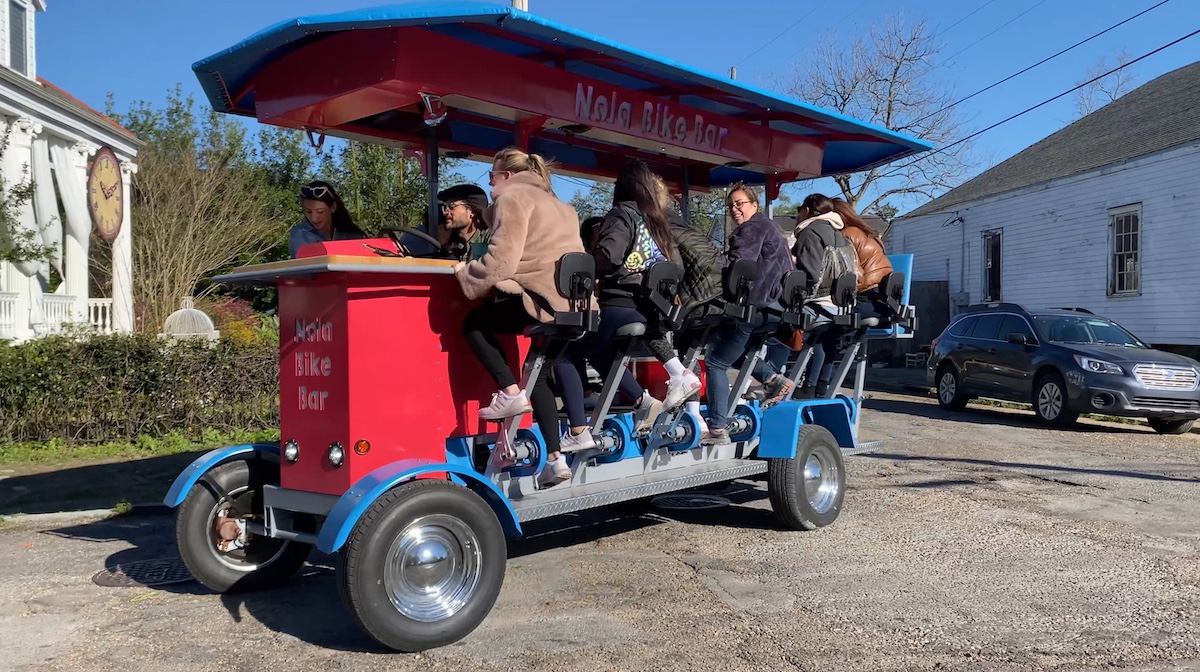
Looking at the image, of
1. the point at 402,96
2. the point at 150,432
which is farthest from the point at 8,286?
the point at 402,96

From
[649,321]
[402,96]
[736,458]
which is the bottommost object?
[736,458]

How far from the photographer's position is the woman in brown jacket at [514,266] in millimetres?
4594

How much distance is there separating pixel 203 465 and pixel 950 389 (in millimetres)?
12789

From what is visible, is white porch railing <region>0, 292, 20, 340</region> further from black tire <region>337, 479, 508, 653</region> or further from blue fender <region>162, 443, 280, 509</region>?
black tire <region>337, 479, 508, 653</region>

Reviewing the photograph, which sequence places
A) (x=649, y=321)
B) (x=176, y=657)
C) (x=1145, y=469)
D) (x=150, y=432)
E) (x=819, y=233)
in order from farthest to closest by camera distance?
1. (x=150, y=432)
2. (x=1145, y=469)
3. (x=819, y=233)
4. (x=649, y=321)
5. (x=176, y=657)

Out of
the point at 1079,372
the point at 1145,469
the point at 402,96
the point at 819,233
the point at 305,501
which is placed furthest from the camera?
the point at 1079,372

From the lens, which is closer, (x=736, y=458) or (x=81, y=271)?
(x=736, y=458)

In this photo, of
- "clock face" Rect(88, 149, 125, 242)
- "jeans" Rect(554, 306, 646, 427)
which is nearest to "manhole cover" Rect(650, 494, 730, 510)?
"jeans" Rect(554, 306, 646, 427)

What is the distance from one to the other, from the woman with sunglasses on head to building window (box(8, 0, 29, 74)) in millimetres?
14419

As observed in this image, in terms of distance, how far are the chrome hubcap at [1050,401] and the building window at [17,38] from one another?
58.2 feet

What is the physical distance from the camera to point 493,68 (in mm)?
5285

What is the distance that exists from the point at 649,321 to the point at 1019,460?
596 centimetres

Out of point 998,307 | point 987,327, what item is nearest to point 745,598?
point 987,327

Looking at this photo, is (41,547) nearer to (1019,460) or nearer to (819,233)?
(819,233)
